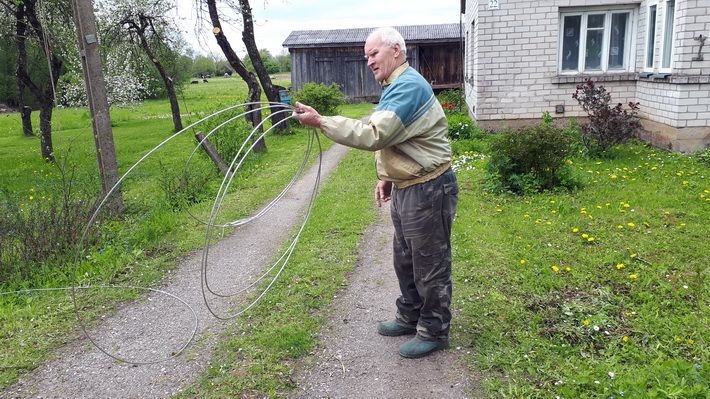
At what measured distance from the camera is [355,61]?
92.1 feet

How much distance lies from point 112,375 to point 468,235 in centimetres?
384

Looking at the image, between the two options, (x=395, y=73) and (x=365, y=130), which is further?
(x=395, y=73)

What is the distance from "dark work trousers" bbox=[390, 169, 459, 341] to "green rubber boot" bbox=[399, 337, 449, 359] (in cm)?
4

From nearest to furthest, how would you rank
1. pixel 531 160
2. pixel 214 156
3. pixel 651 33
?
pixel 531 160
pixel 214 156
pixel 651 33

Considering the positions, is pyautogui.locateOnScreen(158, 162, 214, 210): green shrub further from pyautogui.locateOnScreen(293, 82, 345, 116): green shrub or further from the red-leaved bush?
pyautogui.locateOnScreen(293, 82, 345, 116): green shrub

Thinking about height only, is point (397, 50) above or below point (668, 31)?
below

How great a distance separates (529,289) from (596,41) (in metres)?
9.41

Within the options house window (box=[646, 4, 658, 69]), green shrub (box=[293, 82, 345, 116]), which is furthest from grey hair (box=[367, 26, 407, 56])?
green shrub (box=[293, 82, 345, 116])

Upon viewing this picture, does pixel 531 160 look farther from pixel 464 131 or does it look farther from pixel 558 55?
pixel 558 55

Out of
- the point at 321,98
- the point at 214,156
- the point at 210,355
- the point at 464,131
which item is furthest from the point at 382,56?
the point at 321,98

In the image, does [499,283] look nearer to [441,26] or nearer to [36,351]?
[36,351]

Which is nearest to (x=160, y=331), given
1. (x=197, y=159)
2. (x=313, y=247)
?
(x=313, y=247)

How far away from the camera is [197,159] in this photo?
1223cm

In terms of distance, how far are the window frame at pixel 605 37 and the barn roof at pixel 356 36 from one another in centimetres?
1488
